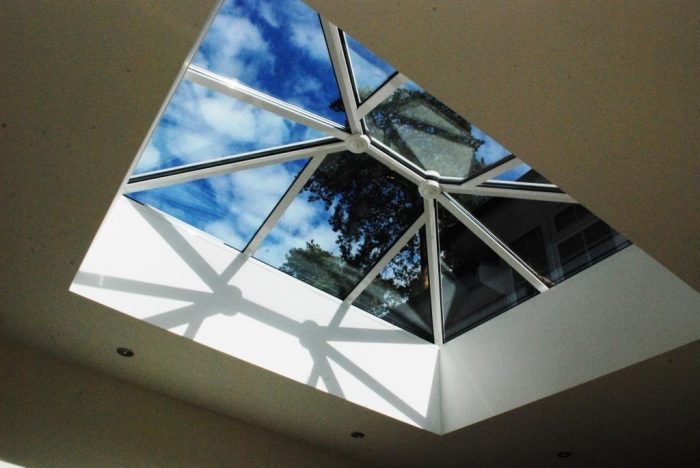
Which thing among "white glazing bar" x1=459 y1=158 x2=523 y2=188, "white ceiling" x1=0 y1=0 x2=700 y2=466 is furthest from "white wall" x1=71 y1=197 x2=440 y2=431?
"white glazing bar" x1=459 y1=158 x2=523 y2=188

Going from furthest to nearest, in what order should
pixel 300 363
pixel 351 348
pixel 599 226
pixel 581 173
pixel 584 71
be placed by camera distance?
1. pixel 351 348
2. pixel 300 363
3. pixel 599 226
4. pixel 581 173
5. pixel 584 71

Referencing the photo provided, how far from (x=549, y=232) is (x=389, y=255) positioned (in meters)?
2.55

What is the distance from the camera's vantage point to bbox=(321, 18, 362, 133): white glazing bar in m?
6.07

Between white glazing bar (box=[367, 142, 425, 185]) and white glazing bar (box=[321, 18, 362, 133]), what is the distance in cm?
44

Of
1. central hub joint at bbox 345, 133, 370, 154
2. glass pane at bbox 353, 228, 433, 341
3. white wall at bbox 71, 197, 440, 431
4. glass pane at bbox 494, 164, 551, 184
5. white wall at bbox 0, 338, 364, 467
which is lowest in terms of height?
white wall at bbox 0, 338, 364, 467

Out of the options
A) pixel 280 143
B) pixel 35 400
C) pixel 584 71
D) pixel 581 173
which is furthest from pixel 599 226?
pixel 35 400

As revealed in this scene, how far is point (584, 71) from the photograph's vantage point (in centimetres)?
381

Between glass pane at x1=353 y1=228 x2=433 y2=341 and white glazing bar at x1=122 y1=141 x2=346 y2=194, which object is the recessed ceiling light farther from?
glass pane at x1=353 y1=228 x2=433 y2=341

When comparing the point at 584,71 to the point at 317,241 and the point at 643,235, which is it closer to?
the point at 643,235

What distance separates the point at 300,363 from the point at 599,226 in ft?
15.6

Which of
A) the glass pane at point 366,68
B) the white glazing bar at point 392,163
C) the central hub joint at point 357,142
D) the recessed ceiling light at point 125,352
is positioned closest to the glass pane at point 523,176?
the white glazing bar at point 392,163

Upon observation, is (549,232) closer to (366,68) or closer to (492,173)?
(492,173)

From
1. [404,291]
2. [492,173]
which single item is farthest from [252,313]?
[492,173]

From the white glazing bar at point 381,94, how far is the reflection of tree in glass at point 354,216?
833mm
